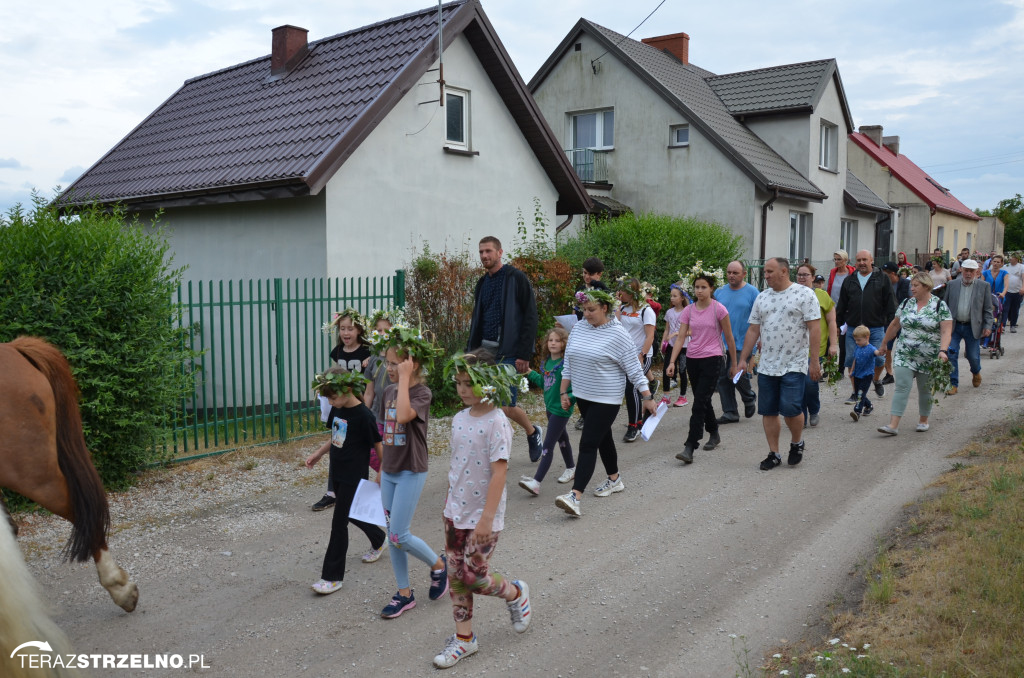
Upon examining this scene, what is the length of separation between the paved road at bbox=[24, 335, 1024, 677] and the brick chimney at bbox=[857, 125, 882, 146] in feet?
127

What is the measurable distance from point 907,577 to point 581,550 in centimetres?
210

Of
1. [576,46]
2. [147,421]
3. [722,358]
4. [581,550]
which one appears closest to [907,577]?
[581,550]

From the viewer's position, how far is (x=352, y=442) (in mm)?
5047

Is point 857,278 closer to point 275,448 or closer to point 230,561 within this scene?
point 275,448

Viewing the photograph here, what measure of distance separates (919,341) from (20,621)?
8.95 metres

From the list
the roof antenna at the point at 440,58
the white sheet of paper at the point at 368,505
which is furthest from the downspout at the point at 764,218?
the white sheet of paper at the point at 368,505

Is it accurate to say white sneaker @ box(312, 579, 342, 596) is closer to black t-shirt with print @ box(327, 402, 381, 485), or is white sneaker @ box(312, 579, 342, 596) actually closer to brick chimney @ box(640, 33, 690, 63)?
black t-shirt with print @ box(327, 402, 381, 485)

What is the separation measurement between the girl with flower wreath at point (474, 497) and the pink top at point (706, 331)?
440 cm

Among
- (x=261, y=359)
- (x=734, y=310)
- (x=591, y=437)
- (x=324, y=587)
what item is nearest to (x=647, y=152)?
(x=734, y=310)

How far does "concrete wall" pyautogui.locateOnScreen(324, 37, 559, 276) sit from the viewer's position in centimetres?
1165

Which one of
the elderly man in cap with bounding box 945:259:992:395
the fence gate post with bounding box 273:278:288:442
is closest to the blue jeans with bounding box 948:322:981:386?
the elderly man in cap with bounding box 945:259:992:395

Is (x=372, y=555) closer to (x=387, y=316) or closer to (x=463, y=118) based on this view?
(x=387, y=316)

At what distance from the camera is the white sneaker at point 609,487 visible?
6965mm

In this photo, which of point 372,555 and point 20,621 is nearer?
point 20,621
